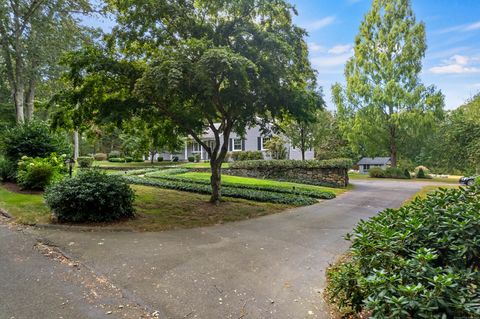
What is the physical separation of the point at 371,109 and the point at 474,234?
27.7 metres

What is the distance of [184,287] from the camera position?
12.9 feet

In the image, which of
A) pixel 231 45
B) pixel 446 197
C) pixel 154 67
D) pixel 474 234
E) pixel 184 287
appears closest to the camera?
pixel 474 234

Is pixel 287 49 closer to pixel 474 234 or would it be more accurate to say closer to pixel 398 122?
pixel 474 234

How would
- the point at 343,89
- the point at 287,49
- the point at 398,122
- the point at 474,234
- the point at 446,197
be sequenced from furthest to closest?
the point at 343,89 < the point at 398,122 < the point at 287,49 < the point at 446,197 < the point at 474,234

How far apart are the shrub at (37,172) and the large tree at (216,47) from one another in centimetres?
431

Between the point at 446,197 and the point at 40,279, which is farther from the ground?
the point at 446,197

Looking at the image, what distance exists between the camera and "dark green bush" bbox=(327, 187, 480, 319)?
208 centimetres

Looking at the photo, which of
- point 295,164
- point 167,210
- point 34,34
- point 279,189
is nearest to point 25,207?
point 167,210

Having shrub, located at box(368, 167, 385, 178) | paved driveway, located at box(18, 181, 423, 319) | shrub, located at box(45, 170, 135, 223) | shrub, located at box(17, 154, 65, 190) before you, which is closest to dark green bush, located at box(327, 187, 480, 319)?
paved driveway, located at box(18, 181, 423, 319)

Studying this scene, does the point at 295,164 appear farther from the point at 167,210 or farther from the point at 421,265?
the point at 421,265

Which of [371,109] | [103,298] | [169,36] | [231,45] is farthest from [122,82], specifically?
[371,109]

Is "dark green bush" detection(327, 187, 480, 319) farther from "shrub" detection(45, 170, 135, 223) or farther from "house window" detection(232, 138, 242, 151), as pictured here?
"house window" detection(232, 138, 242, 151)

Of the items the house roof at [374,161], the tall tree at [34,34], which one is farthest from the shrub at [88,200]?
the house roof at [374,161]

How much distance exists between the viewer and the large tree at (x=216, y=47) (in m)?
7.12
